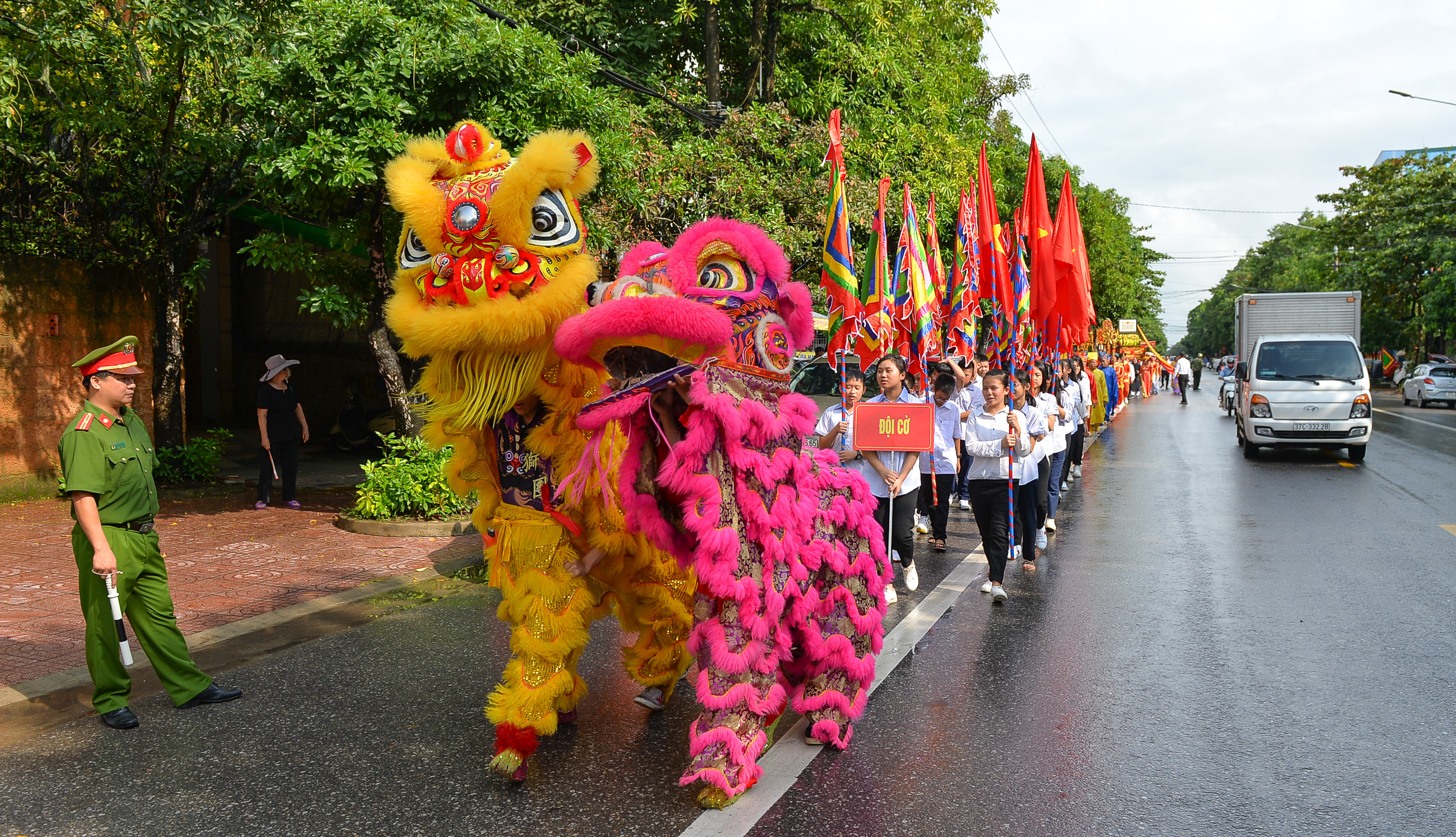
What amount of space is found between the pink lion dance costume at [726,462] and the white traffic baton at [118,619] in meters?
2.53

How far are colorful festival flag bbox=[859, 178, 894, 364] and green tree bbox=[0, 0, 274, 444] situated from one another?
616 cm

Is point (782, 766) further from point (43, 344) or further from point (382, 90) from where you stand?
point (43, 344)

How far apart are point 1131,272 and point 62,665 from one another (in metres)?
48.3

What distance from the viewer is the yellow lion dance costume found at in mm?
4098

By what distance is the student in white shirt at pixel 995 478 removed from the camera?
7.32 metres

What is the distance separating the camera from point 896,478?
284 inches

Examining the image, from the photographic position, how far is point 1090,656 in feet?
19.3

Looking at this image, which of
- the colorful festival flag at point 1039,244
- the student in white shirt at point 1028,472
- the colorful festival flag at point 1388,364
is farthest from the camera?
the colorful festival flag at point 1388,364

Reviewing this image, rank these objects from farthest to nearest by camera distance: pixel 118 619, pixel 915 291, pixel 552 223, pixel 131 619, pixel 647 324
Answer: pixel 915 291 → pixel 131 619 → pixel 118 619 → pixel 552 223 → pixel 647 324

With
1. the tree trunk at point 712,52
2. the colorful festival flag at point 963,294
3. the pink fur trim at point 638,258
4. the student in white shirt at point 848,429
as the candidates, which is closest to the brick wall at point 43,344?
the student in white shirt at point 848,429

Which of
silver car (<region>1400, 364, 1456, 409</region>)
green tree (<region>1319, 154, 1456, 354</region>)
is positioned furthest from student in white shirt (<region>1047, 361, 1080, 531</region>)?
green tree (<region>1319, 154, 1456, 354</region>)

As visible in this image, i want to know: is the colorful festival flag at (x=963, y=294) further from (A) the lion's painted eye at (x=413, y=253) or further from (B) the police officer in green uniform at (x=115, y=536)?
(B) the police officer in green uniform at (x=115, y=536)

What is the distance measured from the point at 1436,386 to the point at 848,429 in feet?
111

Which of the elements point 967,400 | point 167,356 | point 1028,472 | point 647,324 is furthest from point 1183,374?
point 647,324
